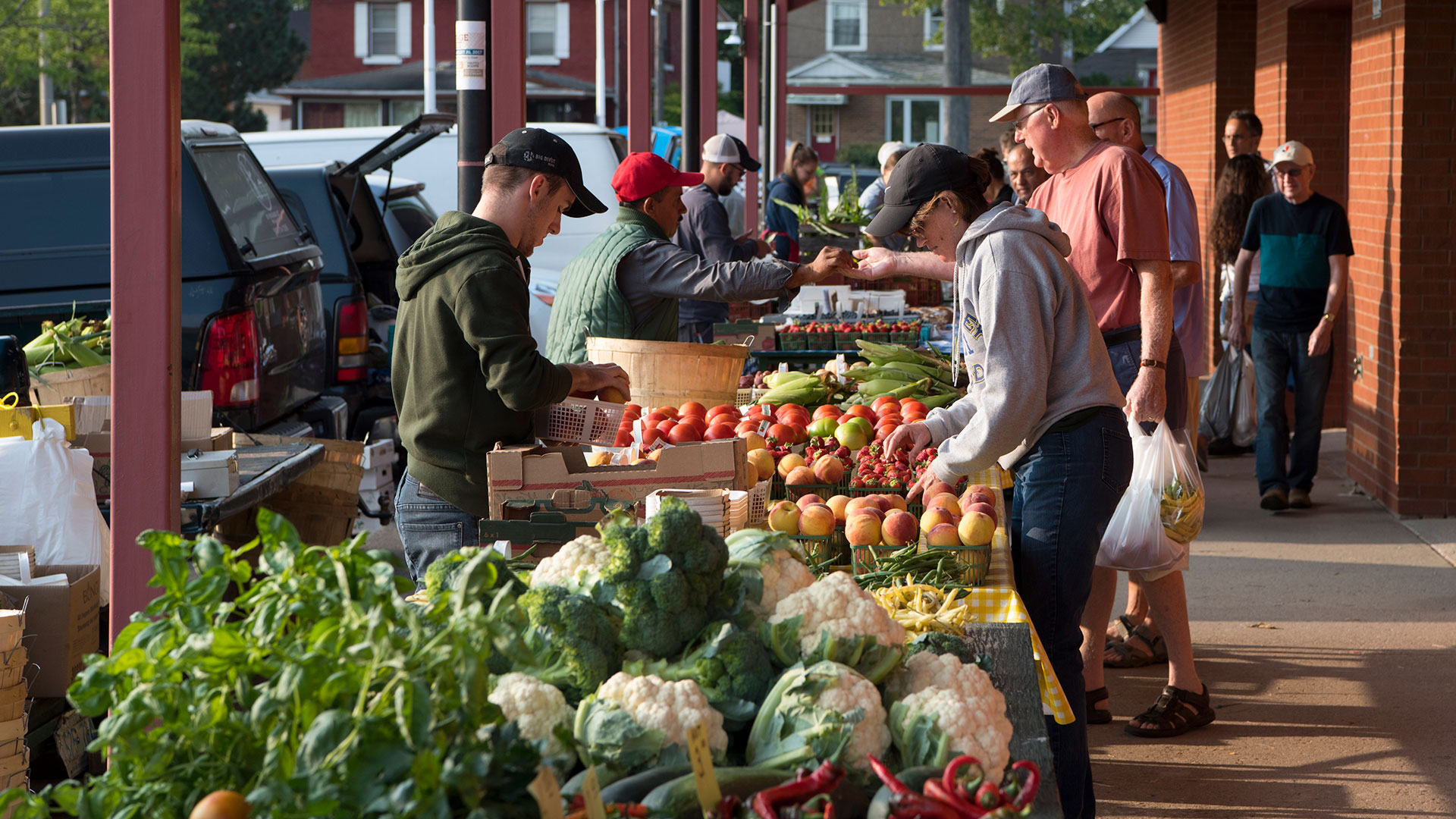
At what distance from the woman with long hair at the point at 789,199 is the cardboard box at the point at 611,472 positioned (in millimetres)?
7280

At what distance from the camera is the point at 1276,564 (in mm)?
7074

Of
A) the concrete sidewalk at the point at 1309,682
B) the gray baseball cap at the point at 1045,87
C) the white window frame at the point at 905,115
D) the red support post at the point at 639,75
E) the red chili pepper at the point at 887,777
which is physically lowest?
the concrete sidewalk at the point at 1309,682

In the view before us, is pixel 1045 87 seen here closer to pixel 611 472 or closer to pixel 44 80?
pixel 611 472

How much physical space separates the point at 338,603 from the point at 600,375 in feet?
7.39

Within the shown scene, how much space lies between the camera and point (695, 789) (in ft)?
5.77

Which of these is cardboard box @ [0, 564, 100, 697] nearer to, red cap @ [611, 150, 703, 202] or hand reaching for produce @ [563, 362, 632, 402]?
hand reaching for produce @ [563, 362, 632, 402]

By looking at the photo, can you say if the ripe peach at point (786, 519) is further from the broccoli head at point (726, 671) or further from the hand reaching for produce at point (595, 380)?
the broccoli head at point (726, 671)

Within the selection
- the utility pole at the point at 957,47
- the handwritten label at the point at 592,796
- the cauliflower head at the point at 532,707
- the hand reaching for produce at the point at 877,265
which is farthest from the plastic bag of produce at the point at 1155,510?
the utility pole at the point at 957,47

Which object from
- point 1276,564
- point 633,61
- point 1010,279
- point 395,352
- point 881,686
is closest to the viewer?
point 881,686

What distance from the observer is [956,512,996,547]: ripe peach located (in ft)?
11.1

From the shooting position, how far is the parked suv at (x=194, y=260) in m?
5.92

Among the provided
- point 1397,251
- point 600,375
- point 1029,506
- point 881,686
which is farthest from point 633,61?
point 881,686

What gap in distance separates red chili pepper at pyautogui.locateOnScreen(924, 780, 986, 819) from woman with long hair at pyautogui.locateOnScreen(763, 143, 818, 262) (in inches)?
353

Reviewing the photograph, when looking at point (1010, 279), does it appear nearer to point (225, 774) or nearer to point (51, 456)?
point (225, 774)
